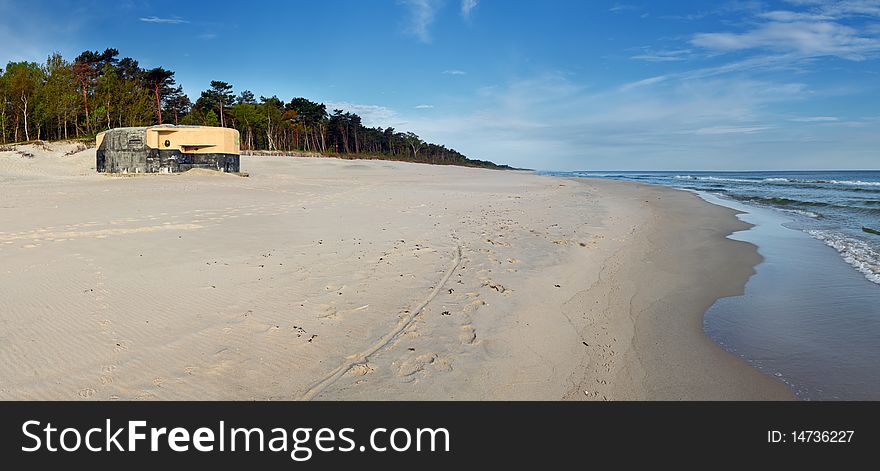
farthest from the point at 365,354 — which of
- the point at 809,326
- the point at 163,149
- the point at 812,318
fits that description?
the point at 163,149

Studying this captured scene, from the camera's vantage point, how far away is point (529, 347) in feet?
12.8

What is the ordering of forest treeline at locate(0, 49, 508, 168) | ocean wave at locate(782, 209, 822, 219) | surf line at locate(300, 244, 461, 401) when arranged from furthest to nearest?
forest treeline at locate(0, 49, 508, 168)
ocean wave at locate(782, 209, 822, 219)
surf line at locate(300, 244, 461, 401)

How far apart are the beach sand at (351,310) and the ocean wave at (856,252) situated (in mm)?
1467

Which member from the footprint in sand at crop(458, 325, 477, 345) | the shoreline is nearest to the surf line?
the footprint in sand at crop(458, 325, 477, 345)

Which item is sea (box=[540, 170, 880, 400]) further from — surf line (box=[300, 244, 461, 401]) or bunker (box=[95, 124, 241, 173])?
bunker (box=[95, 124, 241, 173])

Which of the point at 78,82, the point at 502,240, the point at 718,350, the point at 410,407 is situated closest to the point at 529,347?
the point at 410,407

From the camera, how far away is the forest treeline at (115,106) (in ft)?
138

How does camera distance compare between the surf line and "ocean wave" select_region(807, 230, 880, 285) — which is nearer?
the surf line

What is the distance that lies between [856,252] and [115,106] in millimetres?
59116

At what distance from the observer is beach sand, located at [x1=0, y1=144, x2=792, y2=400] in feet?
10.4

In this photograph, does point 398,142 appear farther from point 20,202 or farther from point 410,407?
point 410,407

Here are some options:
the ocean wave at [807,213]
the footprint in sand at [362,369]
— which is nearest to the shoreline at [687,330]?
the footprint in sand at [362,369]

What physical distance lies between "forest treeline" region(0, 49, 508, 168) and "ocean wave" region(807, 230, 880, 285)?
4949cm

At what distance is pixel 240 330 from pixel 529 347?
2487 mm
